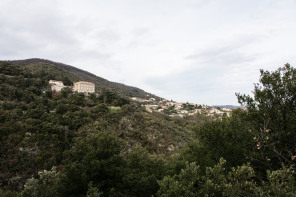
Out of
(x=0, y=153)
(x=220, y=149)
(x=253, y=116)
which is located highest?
(x=253, y=116)

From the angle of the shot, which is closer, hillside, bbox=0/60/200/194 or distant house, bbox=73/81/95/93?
hillside, bbox=0/60/200/194

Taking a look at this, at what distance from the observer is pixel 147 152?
755 inches

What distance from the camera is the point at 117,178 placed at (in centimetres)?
1284

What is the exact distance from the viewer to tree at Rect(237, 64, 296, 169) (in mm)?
7390

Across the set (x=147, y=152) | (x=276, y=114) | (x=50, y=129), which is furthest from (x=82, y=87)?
(x=276, y=114)

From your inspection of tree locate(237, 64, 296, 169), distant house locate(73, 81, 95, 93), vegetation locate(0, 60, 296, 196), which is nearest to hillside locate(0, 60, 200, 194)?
vegetation locate(0, 60, 296, 196)

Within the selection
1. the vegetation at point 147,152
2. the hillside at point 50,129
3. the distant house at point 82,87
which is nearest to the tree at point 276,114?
the vegetation at point 147,152

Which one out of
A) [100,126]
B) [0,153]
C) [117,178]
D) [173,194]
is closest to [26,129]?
[0,153]

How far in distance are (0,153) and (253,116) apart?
31.1 meters

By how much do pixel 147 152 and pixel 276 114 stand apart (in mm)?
14726

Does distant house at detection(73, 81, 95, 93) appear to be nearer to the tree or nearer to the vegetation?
the vegetation

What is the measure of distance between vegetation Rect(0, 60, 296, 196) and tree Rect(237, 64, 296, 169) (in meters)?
0.04

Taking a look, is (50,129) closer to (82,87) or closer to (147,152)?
(147,152)

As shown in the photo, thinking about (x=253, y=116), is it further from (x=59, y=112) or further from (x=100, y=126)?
(x=59, y=112)
